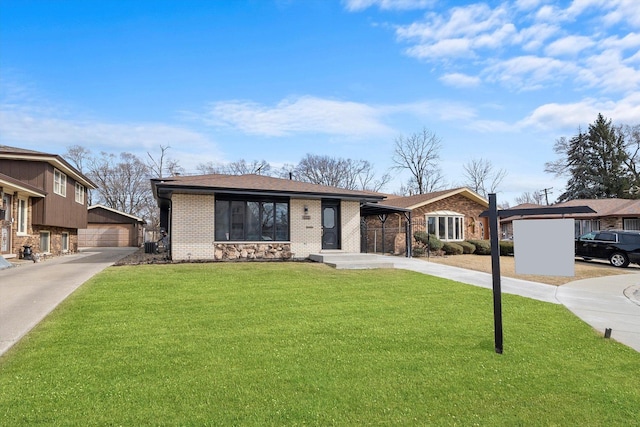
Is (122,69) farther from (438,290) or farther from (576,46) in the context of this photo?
(576,46)

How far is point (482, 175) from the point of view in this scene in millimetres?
47344

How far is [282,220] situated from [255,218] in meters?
1.11

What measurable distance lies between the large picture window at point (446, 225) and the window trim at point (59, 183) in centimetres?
2008

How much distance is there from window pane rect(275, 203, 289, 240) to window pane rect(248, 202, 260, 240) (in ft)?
2.57

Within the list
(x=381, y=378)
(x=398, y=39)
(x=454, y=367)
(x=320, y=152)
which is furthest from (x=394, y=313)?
(x=320, y=152)

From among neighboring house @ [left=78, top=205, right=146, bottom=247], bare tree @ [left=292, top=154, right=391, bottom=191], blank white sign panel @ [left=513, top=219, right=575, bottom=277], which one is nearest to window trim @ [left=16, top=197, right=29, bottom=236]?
neighboring house @ [left=78, top=205, right=146, bottom=247]

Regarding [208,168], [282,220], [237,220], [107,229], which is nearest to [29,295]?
[237,220]

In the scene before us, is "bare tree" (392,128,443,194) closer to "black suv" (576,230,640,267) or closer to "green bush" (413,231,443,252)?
"green bush" (413,231,443,252)

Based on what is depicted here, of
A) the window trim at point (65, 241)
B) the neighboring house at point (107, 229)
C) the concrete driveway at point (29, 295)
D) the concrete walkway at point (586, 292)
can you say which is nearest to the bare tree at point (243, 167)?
the neighboring house at point (107, 229)

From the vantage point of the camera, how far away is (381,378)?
3979 mm

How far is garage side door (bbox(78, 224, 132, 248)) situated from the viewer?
1367 inches

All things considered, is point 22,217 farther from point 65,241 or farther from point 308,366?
point 308,366

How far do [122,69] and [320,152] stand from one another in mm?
36032

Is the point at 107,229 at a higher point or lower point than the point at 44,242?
higher
